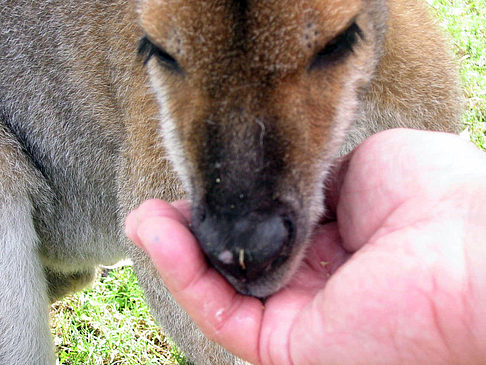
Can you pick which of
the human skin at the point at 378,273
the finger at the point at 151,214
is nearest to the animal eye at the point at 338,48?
the human skin at the point at 378,273

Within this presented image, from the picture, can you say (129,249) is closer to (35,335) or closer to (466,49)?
(35,335)

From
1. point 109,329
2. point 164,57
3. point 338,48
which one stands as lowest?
point 109,329

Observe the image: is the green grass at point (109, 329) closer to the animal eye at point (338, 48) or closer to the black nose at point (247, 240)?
the black nose at point (247, 240)

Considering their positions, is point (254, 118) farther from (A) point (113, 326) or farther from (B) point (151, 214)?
(A) point (113, 326)

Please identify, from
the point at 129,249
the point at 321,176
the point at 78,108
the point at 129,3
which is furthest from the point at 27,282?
the point at 321,176

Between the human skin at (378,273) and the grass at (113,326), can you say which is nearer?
the human skin at (378,273)


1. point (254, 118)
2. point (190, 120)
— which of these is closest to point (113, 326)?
point (190, 120)

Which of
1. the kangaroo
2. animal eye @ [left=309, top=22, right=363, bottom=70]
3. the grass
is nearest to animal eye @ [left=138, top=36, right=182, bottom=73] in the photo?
the kangaroo

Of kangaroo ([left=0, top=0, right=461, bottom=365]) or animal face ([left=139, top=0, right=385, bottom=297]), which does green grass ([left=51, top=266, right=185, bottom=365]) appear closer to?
kangaroo ([left=0, top=0, right=461, bottom=365])
